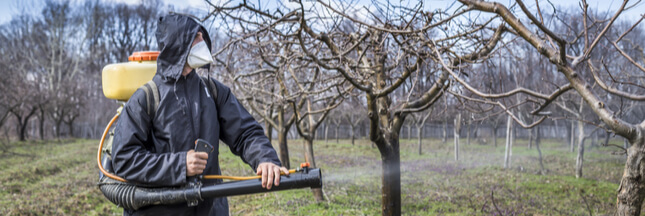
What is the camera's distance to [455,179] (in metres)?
14.9

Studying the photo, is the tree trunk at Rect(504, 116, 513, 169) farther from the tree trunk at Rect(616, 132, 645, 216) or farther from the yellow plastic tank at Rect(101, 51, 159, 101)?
the yellow plastic tank at Rect(101, 51, 159, 101)

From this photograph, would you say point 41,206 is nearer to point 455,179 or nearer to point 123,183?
point 123,183

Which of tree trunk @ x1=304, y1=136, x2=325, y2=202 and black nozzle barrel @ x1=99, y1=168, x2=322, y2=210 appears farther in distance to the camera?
tree trunk @ x1=304, y1=136, x2=325, y2=202

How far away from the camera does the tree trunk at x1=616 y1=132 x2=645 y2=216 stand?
11.7 ft

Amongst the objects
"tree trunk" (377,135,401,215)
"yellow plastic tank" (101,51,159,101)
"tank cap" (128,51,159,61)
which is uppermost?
"tank cap" (128,51,159,61)

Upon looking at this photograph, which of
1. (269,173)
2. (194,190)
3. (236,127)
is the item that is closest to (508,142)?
(236,127)

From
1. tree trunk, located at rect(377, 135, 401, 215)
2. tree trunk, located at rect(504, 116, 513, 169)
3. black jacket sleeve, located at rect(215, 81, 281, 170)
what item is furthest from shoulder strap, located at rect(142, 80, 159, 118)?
tree trunk, located at rect(504, 116, 513, 169)

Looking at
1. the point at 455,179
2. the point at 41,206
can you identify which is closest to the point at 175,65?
the point at 41,206

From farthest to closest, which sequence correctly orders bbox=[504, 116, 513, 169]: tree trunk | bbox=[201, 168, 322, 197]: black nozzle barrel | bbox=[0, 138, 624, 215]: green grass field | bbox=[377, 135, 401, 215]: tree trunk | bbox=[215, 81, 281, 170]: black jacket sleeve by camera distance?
bbox=[504, 116, 513, 169]: tree trunk
bbox=[0, 138, 624, 215]: green grass field
bbox=[377, 135, 401, 215]: tree trunk
bbox=[215, 81, 281, 170]: black jacket sleeve
bbox=[201, 168, 322, 197]: black nozzle barrel

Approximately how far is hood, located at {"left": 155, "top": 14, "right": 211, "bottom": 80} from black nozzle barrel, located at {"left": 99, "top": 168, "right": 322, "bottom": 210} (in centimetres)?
58

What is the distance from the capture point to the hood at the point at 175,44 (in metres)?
2.41

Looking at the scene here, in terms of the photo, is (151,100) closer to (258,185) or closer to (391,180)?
(258,185)

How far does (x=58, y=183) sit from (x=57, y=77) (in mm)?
31075

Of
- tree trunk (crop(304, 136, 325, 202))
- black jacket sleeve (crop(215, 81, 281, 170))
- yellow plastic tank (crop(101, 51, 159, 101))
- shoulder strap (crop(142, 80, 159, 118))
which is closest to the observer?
shoulder strap (crop(142, 80, 159, 118))
